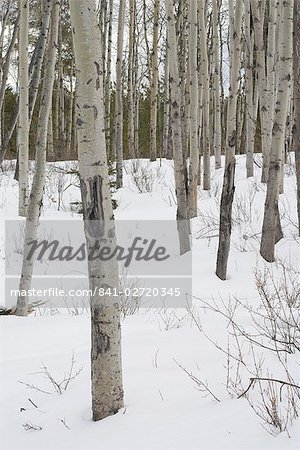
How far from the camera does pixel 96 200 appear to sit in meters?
1.88

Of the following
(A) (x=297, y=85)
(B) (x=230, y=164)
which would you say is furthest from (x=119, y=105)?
(B) (x=230, y=164)

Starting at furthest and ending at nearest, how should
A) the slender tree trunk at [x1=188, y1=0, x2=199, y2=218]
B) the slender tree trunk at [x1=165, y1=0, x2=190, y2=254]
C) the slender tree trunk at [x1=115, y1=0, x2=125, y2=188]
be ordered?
the slender tree trunk at [x1=115, y1=0, x2=125, y2=188] → the slender tree trunk at [x1=188, y1=0, x2=199, y2=218] → the slender tree trunk at [x1=165, y1=0, x2=190, y2=254]

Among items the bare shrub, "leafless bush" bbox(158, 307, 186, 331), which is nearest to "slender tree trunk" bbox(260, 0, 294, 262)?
"leafless bush" bbox(158, 307, 186, 331)

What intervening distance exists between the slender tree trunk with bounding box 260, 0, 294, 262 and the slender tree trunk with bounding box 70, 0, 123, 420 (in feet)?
12.2

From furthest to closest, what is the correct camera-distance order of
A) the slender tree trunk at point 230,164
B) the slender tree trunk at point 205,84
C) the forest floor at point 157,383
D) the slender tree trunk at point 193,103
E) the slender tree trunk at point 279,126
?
the slender tree trunk at point 205,84, the slender tree trunk at point 193,103, the slender tree trunk at point 279,126, the slender tree trunk at point 230,164, the forest floor at point 157,383

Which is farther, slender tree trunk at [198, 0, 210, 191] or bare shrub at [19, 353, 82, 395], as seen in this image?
slender tree trunk at [198, 0, 210, 191]

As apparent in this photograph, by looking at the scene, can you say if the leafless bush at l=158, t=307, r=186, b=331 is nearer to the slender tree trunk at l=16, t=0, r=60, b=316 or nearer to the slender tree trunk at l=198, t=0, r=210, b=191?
the slender tree trunk at l=16, t=0, r=60, b=316

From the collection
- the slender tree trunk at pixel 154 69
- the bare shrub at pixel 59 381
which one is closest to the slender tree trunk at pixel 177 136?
the bare shrub at pixel 59 381

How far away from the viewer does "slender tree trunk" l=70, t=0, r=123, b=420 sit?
1.81 metres

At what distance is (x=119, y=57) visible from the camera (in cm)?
1012

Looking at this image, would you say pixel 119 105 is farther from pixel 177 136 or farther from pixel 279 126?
pixel 279 126

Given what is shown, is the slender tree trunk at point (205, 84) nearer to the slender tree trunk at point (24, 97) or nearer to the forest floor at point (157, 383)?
the slender tree trunk at point (24, 97)

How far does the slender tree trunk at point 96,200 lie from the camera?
1.81 metres

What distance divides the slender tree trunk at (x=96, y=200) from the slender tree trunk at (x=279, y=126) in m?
3.73
